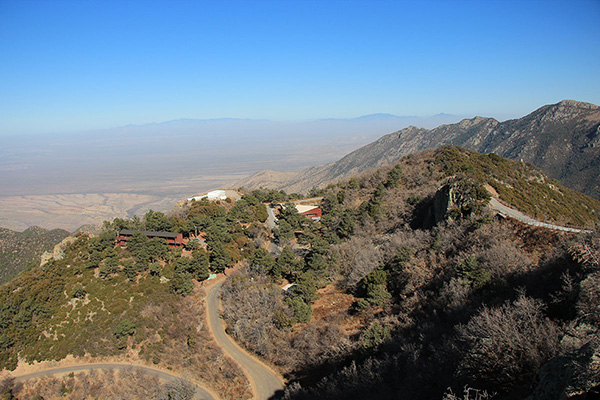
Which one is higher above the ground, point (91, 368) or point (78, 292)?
point (78, 292)

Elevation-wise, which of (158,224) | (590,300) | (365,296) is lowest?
(365,296)

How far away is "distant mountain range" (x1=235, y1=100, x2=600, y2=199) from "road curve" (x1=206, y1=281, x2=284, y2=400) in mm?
68304

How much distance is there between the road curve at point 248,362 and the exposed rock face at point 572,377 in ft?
45.4

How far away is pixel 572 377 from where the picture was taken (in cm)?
490

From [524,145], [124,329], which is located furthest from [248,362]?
[524,145]

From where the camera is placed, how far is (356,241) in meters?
27.9

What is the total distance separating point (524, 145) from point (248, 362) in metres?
95.9

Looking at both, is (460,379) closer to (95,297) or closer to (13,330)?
(95,297)

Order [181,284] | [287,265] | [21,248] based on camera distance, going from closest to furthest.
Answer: [181,284] < [287,265] < [21,248]

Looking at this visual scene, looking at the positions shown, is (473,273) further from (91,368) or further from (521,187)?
(91,368)

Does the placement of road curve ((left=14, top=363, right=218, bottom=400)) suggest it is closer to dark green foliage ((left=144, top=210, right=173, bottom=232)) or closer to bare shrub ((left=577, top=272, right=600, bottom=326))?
dark green foliage ((left=144, top=210, right=173, bottom=232))

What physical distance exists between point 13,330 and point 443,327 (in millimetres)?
26546

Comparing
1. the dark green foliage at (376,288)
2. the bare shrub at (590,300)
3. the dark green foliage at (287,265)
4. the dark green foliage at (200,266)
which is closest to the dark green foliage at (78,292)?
the dark green foliage at (200,266)

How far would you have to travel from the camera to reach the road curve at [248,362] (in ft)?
54.6
